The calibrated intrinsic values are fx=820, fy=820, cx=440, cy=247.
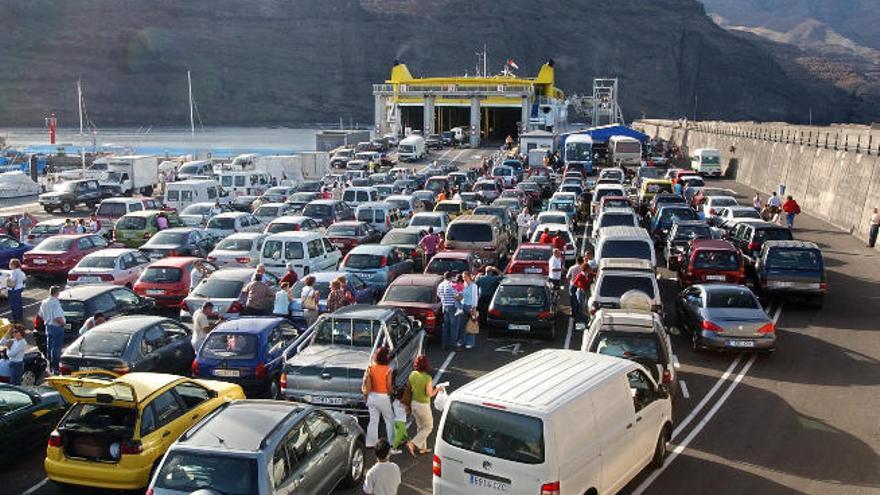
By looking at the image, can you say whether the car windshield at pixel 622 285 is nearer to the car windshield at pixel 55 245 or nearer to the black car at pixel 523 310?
the black car at pixel 523 310

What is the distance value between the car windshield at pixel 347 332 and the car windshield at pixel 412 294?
12.2 feet

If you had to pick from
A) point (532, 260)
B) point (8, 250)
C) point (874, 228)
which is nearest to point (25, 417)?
point (532, 260)

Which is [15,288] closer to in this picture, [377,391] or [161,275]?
[161,275]

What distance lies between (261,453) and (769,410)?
8740mm

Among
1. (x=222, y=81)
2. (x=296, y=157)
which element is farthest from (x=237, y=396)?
(x=222, y=81)

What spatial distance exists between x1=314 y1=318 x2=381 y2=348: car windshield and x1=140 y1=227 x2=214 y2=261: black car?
11.4 meters

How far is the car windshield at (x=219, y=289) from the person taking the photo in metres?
17.7

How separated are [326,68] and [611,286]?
16317 cm

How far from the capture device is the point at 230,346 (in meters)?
13.4

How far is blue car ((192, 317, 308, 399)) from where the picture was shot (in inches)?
518

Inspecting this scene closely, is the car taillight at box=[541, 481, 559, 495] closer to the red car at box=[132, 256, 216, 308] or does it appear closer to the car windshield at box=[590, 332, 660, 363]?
the car windshield at box=[590, 332, 660, 363]

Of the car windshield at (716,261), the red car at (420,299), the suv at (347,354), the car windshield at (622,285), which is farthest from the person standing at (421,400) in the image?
the car windshield at (716,261)

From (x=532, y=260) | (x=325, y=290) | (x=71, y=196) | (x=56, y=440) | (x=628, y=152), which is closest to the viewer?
(x=56, y=440)

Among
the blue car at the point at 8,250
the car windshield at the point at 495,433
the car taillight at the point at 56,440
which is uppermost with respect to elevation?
the car windshield at the point at 495,433
